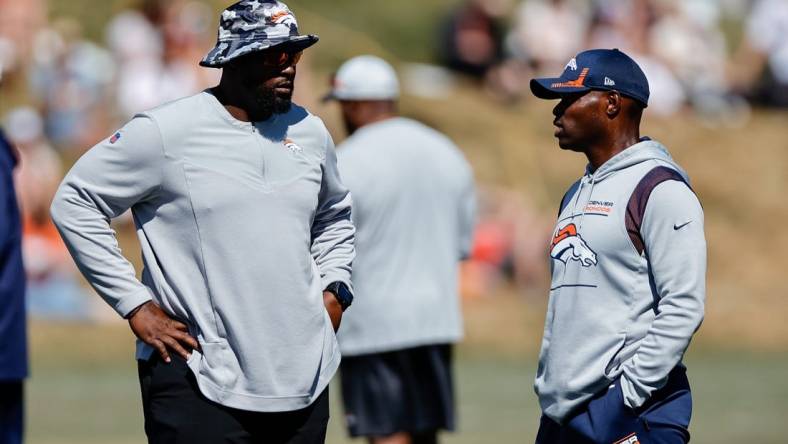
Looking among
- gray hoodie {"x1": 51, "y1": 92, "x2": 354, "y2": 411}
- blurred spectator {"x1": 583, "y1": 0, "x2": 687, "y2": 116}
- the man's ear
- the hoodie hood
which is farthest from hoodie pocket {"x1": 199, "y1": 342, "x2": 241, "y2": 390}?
blurred spectator {"x1": 583, "y1": 0, "x2": 687, "y2": 116}

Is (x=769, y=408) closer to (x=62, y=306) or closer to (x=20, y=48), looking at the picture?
(x=62, y=306)

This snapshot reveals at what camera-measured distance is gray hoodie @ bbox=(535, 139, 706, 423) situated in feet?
14.5

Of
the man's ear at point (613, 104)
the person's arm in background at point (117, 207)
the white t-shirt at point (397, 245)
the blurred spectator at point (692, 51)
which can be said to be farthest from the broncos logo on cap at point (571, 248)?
the blurred spectator at point (692, 51)

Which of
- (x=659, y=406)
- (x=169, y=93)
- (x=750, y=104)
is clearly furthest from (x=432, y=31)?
(x=659, y=406)

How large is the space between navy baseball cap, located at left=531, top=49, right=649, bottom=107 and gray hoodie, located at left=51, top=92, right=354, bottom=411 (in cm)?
93

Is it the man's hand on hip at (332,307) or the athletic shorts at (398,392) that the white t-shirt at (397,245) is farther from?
the man's hand on hip at (332,307)

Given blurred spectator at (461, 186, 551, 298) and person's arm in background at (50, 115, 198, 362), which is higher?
person's arm in background at (50, 115, 198, 362)

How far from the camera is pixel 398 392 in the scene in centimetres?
740

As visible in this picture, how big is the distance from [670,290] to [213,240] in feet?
4.68

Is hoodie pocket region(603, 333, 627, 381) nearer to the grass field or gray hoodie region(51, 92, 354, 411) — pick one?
gray hoodie region(51, 92, 354, 411)

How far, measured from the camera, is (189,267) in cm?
455

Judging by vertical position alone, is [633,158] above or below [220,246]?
above

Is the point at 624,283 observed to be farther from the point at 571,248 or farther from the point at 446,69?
the point at 446,69

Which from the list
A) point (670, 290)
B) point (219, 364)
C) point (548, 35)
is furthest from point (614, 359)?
point (548, 35)
